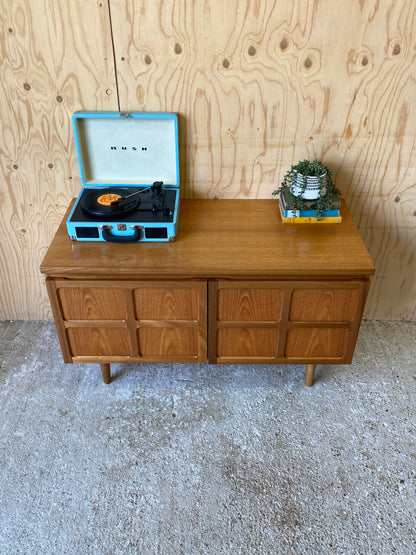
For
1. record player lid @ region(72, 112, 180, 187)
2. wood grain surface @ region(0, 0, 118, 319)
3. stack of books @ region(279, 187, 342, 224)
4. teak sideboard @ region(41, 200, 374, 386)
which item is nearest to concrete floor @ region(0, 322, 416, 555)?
teak sideboard @ region(41, 200, 374, 386)

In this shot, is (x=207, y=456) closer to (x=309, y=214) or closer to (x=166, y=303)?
(x=166, y=303)

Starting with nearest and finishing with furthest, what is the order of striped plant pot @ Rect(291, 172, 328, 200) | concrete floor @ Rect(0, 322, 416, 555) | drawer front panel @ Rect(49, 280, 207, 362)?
concrete floor @ Rect(0, 322, 416, 555) < drawer front panel @ Rect(49, 280, 207, 362) < striped plant pot @ Rect(291, 172, 328, 200)

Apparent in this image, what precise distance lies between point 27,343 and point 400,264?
173 cm

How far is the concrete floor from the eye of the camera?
1.49 metres

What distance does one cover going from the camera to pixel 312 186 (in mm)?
1703

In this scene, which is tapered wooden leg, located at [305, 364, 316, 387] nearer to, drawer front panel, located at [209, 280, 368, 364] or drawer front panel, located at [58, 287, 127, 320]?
drawer front panel, located at [209, 280, 368, 364]

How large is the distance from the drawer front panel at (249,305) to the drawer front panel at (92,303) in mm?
353

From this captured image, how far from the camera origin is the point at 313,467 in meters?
1.67

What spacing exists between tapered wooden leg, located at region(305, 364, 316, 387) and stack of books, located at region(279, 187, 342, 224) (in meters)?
0.58

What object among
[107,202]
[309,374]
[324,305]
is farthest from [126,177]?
[309,374]

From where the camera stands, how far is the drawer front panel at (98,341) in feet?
5.60

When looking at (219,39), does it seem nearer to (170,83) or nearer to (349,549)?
(170,83)

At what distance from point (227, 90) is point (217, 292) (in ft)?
2.41

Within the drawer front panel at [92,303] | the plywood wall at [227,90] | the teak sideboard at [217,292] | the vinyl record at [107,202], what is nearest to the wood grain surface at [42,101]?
the plywood wall at [227,90]
